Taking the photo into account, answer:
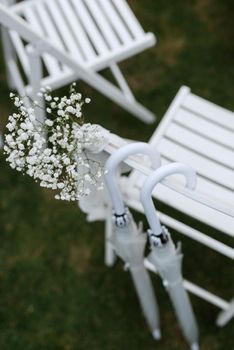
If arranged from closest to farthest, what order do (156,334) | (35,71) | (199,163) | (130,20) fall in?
1. (199,163)
2. (35,71)
3. (156,334)
4. (130,20)

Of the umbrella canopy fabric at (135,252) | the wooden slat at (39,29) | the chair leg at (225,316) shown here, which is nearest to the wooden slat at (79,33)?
the wooden slat at (39,29)

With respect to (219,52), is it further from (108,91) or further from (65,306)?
(65,306)

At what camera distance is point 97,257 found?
3115 mm

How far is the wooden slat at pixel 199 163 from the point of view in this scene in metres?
2.35

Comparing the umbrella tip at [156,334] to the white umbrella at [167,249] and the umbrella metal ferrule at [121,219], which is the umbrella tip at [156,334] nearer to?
the white umbrella at [167,249]

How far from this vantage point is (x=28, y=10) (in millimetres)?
3090

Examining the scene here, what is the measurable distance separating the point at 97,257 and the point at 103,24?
1228 millimetres

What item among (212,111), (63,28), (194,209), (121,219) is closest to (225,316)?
(194,209)

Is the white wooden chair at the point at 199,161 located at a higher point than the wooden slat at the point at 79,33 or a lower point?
lower

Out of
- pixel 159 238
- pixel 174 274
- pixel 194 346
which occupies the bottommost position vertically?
pixel 194 346

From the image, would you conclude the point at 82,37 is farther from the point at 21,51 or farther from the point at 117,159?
the point at 117,159

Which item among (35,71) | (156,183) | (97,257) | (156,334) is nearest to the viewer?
(156,183)

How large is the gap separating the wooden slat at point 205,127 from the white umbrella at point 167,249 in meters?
0.65

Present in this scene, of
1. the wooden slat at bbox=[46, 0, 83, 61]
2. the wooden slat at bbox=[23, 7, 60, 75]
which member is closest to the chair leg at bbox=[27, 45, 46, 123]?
the wooden slat at bbox=[23, 7, 60, 75]
